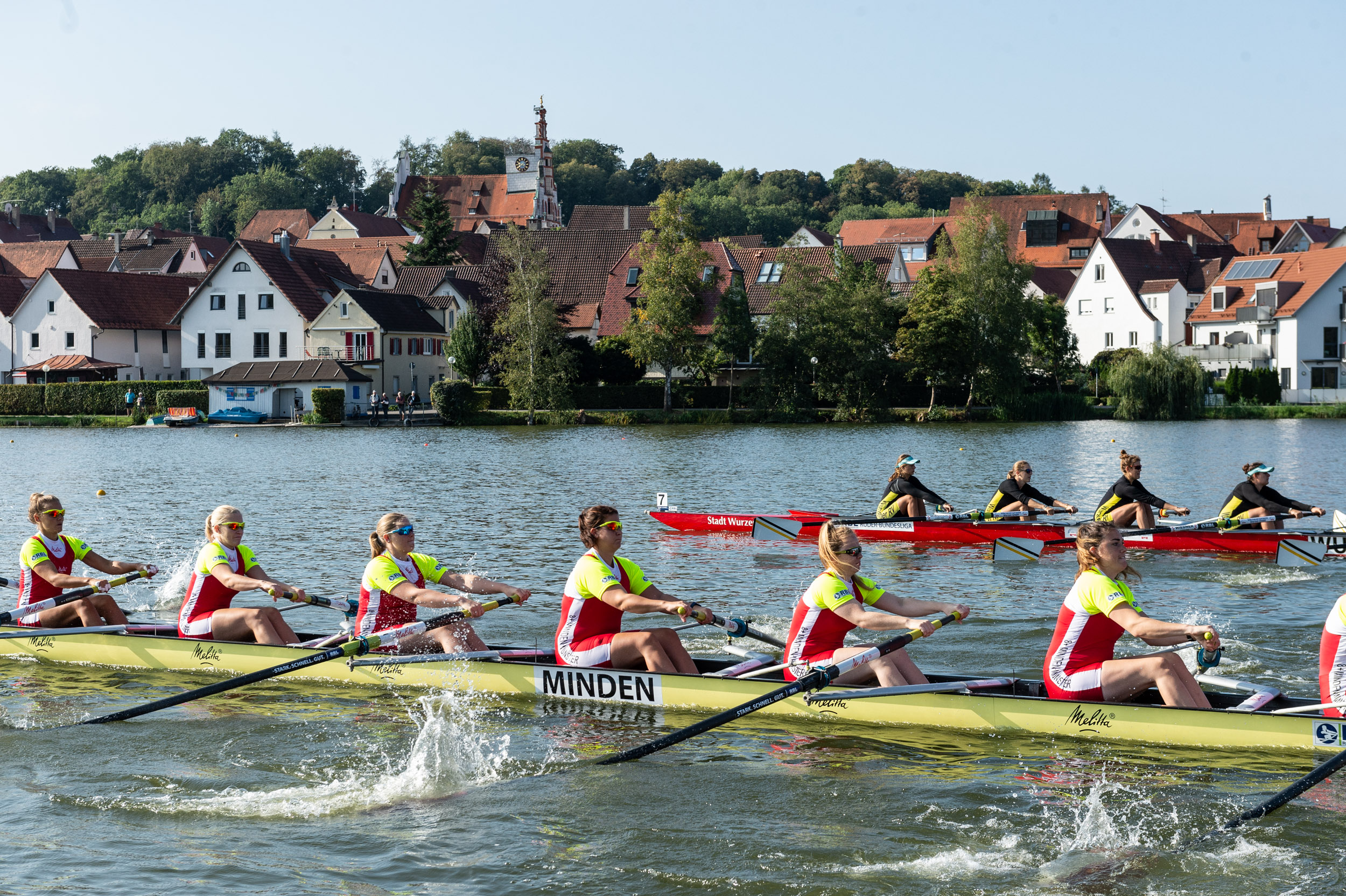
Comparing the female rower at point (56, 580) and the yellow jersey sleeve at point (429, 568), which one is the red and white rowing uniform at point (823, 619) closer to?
the yellow jersey sleeve at point (429, 568)

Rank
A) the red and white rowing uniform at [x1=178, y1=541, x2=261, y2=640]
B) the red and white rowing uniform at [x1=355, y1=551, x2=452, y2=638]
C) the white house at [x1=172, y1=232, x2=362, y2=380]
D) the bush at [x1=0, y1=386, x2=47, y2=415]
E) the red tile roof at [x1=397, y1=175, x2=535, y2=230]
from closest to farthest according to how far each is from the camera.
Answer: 1. the red and white rowing uniform at [x1=355, y1=551, x2=452, y2=638]
2. the red and white rowing uniform at [x1=178, y1=541, x2=261, y2=640]
3. the bush at [x1=0, y1=386, x2=47, y2=415]
4. the white house at [x1=172, y1=232, x2=362, y2=380]
5. the red tile roof at [x1=397, y1=175, x2=535, y2=230]

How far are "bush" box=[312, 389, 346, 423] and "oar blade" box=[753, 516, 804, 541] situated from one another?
1835 inches

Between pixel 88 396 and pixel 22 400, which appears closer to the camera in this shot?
pixel 88 396

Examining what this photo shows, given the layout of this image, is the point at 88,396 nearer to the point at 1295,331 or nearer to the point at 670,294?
the point at 670,294

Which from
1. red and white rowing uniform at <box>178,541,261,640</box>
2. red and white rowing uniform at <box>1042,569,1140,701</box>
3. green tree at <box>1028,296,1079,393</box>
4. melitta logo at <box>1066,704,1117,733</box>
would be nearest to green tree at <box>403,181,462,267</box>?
green tree at <box>1028,296,1079,393</box>

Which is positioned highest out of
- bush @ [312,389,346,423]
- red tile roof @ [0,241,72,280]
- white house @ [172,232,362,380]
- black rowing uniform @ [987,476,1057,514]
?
red tile roof @ [0,241,72,280]

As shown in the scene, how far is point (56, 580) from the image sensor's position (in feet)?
38.8

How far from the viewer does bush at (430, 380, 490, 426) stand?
2426 inches

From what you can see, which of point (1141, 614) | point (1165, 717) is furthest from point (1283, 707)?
point (1141, 614)

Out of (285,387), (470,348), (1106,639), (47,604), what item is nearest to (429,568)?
(47,604)

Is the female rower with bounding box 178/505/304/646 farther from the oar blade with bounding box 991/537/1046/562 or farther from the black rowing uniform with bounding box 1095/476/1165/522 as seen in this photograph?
the black rowing uniform with bounding box 1095/476/1165/522

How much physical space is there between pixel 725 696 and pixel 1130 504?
34.9 feet

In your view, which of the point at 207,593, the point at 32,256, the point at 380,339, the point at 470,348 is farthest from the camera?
the point at 32,256

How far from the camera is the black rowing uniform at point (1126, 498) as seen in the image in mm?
17922
